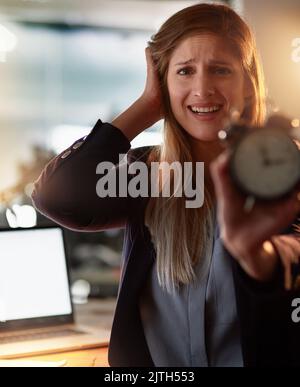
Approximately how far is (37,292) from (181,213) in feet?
1.33

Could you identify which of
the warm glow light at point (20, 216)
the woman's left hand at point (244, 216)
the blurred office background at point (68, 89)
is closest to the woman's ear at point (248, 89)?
the woman's left hand at point (244, 216)

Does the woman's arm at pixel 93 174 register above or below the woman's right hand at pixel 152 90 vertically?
below

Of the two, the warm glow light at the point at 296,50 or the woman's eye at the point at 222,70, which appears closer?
the woman's eye at the point at 222,70

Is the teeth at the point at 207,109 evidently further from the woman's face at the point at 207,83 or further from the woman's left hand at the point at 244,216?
the woman's left hand at the point at 244,216

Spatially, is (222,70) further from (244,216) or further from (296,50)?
(296,50)

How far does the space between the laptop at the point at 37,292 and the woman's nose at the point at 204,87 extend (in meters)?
0.49

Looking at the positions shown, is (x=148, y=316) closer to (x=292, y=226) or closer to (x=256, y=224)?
(x=292, y=226)

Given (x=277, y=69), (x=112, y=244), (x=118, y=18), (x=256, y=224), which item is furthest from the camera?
(x=112, y=244)

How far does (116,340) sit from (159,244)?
0.15 metres

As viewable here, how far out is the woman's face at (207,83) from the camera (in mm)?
706

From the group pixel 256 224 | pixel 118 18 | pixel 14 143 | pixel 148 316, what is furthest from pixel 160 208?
pixel 14 143

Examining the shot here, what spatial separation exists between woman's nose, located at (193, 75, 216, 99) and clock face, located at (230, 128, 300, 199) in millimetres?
269

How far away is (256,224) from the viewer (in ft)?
1.49

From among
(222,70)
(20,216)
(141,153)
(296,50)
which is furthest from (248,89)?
(20,216)
